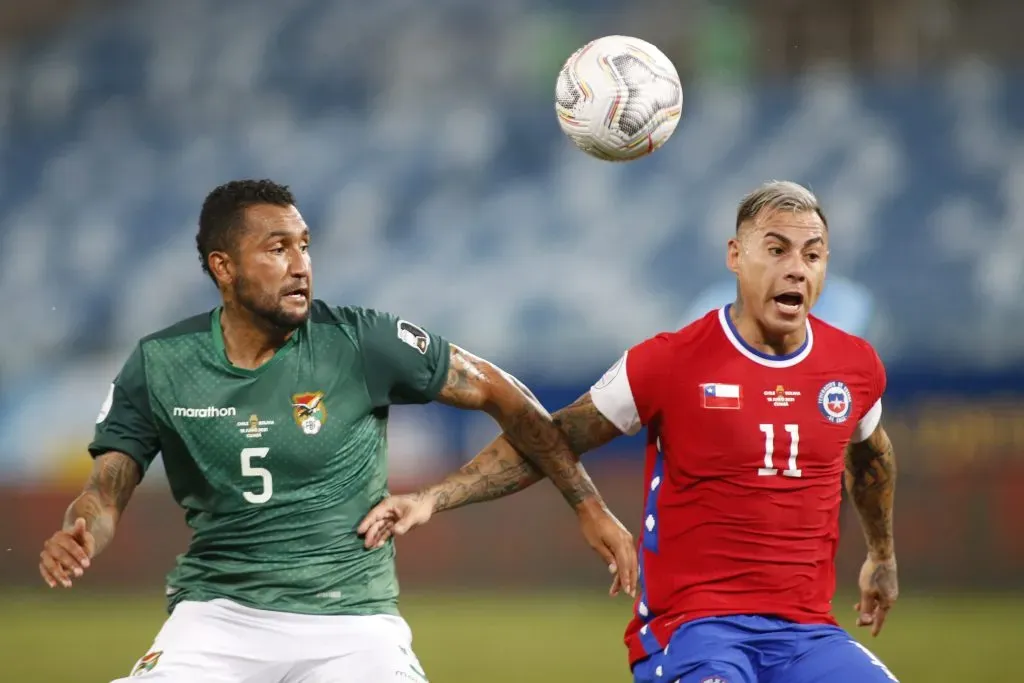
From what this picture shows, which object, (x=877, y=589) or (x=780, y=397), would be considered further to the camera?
(x=877, y=589)

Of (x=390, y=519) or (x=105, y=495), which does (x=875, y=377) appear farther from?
(x=105, y=495)

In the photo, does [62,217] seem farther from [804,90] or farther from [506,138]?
[804,90]

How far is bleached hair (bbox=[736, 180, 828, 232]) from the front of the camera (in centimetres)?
459

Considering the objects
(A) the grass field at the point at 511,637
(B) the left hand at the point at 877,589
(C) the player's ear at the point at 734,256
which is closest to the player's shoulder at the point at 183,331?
(C) the player's ear at the point at 734,256

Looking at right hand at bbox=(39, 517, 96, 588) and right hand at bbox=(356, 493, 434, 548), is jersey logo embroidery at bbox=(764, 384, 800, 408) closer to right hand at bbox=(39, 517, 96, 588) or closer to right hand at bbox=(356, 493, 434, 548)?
right hand at bbox=(356, 493, 434, 548)

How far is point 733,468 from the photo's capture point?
4.51 metres

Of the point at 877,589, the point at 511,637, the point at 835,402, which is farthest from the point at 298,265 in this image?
the point at 511,637

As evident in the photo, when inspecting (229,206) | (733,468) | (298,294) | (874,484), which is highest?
(229,206)

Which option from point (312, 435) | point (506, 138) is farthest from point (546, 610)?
point (312, 435)

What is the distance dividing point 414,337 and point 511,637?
5.12 m

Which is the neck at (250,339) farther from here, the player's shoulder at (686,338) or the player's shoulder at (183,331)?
the player's shoulder at (686,338)

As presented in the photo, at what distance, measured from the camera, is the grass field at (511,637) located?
8.19 m

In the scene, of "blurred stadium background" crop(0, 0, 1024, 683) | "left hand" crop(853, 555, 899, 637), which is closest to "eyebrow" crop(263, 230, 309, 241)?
"left hand" crop(853, 555, 899, 637)

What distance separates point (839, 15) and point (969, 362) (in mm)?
3881
